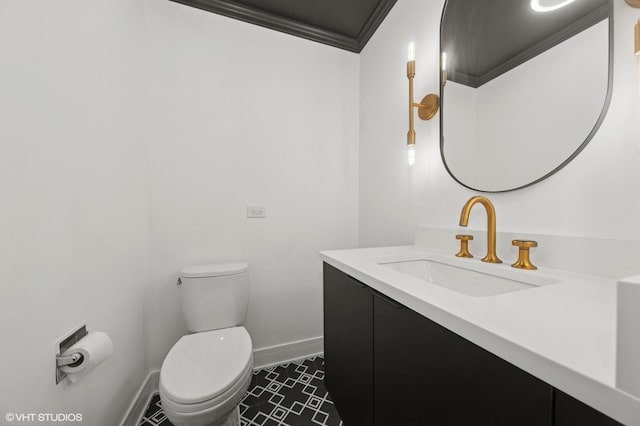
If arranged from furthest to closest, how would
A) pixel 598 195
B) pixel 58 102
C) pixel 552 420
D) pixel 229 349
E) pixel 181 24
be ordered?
pixel 181 24, pixel 229 349, pixel 58 102, pixel 598 195, pixel 552 420

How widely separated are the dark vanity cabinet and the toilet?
48cm

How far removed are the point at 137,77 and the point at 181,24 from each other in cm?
49

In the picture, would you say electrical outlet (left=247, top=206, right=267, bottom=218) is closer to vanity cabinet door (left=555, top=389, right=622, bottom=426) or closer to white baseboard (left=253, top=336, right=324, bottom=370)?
white baseboard (left=253, top=336, right=324, bottom=370)

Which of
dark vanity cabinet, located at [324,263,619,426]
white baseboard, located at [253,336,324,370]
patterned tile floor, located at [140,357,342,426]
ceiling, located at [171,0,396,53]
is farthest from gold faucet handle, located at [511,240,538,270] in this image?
ceiling, located at [171,0,396,53]

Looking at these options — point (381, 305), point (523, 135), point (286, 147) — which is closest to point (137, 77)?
point (286, 147)

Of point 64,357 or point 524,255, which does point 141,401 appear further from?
point 524,255

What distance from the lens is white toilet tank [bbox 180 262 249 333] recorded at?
1.38 metres

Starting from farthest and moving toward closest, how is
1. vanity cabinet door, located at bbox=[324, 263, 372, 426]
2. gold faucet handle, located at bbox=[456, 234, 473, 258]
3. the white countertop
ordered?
gold faucet handle, located at bbox=[456, 234, 473, 258]
vanity cabinet door, located at bbox=[324, 263, 372, 426]
the white countertop

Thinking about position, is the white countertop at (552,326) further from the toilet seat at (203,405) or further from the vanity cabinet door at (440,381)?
the toilet seat at (203,405)

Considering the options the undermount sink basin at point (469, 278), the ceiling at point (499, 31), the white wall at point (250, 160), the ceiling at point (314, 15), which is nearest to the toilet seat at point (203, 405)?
the white wall at point (250, 160)

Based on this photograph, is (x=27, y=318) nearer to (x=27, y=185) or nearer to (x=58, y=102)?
(x=27, y=185)

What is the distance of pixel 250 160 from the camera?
64.8 inches

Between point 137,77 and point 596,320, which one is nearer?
point 596,320

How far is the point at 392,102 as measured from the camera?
4.98ft
